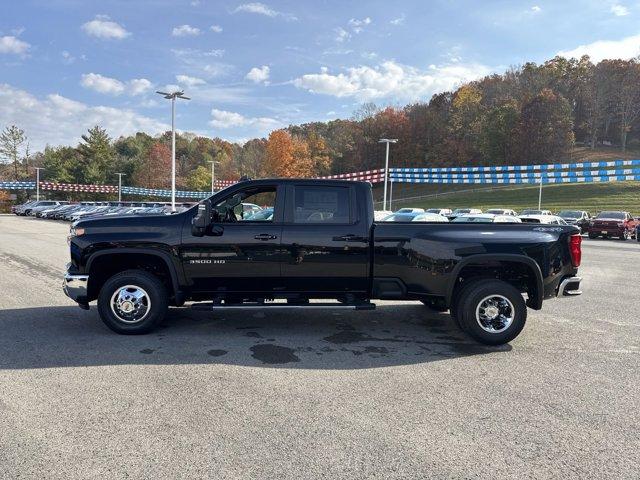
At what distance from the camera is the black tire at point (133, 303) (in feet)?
19.4

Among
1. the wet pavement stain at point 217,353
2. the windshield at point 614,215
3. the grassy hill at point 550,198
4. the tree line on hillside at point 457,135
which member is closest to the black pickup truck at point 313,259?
the wet pavement stain at point 217,353

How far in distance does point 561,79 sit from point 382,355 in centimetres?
9496

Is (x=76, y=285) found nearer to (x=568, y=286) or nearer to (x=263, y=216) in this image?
(x=263, y=216)

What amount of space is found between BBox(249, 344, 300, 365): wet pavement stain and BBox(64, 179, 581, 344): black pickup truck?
0.53 metres

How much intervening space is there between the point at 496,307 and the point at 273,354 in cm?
272

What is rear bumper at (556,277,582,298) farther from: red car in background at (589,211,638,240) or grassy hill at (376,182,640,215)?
grassy hill at (376,182,640,215)

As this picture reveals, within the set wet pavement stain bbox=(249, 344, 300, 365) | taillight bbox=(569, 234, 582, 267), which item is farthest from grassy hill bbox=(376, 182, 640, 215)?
wet pavement stain bbox=(249, 344, 300, 365)

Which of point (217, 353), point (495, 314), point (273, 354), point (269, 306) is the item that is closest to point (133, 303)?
point (217, 353)

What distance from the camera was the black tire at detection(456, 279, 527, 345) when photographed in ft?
18.9

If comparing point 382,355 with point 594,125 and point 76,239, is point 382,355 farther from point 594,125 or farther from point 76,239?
point 594,125

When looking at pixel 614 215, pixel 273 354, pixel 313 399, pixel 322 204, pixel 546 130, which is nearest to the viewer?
pixel 313 399

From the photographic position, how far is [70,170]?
3698 inches

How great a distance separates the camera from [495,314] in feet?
19.1

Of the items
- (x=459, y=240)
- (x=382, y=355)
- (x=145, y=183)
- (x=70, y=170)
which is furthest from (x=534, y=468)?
(x=70, y=170)
